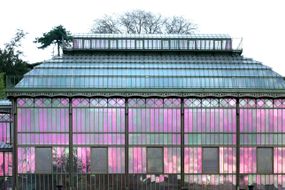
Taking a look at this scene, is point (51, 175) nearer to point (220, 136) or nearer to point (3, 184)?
point (3, 184)

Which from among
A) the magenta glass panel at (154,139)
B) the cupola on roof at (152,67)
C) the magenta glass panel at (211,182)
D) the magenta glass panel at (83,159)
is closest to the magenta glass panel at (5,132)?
the cupola on roof at (152,67)

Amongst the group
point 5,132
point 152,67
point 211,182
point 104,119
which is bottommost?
point 211,182

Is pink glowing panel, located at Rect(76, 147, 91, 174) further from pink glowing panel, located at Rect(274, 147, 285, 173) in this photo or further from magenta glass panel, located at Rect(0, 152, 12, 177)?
pink glowing panel, located at Rect(274, 147, 285, 173)

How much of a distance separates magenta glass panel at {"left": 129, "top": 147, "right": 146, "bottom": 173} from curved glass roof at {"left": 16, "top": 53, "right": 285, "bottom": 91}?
A: 4.17 metres

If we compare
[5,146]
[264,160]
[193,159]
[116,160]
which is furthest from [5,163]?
[264,160]

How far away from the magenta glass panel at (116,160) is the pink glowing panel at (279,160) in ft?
33.3

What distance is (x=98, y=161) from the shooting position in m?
37.3

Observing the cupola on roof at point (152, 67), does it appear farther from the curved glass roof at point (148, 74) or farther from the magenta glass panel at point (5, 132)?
the magenta glass panel at point (5, 132)

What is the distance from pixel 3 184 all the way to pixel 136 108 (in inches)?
397

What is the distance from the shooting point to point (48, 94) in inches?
1447

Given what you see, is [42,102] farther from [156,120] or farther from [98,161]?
[156,120]

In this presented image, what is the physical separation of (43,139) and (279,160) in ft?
51.4

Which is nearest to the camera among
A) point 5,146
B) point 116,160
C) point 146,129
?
point 116,160

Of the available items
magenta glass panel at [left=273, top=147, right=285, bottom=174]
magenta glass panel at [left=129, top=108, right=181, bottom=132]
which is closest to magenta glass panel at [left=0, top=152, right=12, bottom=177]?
magenta glass panel at [left=129, top=108, right=181, bottom=132]
